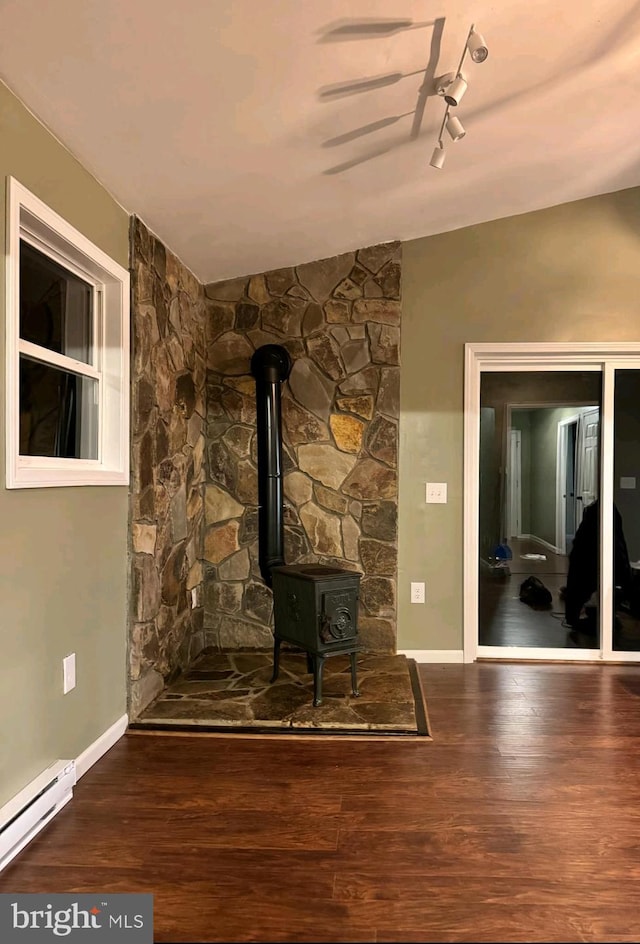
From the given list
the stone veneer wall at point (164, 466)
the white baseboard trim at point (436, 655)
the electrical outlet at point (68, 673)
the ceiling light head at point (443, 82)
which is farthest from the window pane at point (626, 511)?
the electrical outlet at point (68, 673)

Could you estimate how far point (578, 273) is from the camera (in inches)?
152

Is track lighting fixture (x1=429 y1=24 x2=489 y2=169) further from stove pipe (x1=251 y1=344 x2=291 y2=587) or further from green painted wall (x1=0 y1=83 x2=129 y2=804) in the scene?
stove pipe (x1=251 y1=344 x2=291 y2=587)

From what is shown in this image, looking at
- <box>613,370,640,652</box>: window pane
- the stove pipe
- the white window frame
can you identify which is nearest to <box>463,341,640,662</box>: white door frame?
<box>613,370,640,652</box>: window pane

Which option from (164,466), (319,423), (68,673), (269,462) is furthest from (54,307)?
(319,423)

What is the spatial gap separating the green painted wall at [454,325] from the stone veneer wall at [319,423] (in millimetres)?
115

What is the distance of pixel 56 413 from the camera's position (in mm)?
2510

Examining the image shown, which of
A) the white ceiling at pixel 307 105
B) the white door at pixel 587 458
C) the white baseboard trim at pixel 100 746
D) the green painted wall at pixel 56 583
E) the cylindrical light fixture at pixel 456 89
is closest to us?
the white ceiling at pixel 307 105

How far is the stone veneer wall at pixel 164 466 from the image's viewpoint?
2.92 meters

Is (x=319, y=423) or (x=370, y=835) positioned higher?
(x=319, y=423)

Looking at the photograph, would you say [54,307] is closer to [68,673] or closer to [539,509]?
[68,673]

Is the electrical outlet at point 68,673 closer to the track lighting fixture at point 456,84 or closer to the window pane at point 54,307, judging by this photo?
the window pane at point 54,307

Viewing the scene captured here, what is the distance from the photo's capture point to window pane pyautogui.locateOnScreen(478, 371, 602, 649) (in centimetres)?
399

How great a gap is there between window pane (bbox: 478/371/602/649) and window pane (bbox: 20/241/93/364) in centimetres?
247
